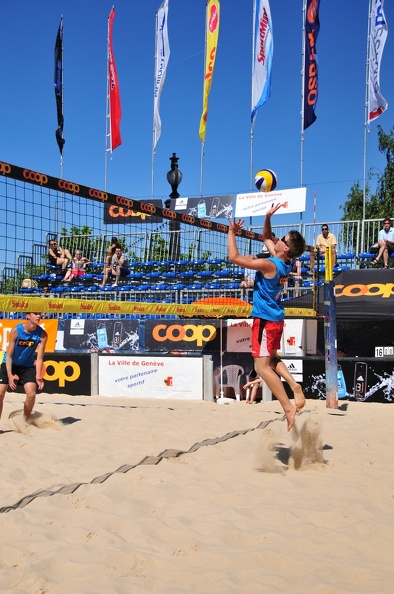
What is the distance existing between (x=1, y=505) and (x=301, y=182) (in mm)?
15889

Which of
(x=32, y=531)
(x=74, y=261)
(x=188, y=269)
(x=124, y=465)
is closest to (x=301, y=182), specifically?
(x=188, y=269)

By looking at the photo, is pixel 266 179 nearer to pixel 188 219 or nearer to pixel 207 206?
pixel 188 219

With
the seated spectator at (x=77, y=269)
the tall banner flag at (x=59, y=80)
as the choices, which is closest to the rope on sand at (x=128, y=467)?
the seated spectator at (x=77, y=269)

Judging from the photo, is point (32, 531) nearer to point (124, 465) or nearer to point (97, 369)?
point (124, 465)

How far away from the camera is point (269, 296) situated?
5.09m

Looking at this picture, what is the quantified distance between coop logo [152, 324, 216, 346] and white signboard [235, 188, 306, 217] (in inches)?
302

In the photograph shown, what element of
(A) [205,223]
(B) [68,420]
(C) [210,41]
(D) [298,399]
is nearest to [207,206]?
(C) [210,41]

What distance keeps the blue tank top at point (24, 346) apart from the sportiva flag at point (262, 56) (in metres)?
13.5

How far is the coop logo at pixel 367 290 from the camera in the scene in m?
12.8

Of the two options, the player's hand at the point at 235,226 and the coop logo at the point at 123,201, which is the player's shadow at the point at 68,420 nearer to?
the coop logo at the point at 123,201

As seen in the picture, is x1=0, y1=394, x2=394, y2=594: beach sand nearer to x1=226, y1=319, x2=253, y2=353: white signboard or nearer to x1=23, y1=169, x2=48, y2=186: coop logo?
x1=23, y1=169, x2=48, y2=186: coop logo

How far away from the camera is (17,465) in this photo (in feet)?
16.1

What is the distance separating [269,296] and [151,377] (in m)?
5.69

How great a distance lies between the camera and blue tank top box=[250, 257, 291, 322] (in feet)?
16.7
